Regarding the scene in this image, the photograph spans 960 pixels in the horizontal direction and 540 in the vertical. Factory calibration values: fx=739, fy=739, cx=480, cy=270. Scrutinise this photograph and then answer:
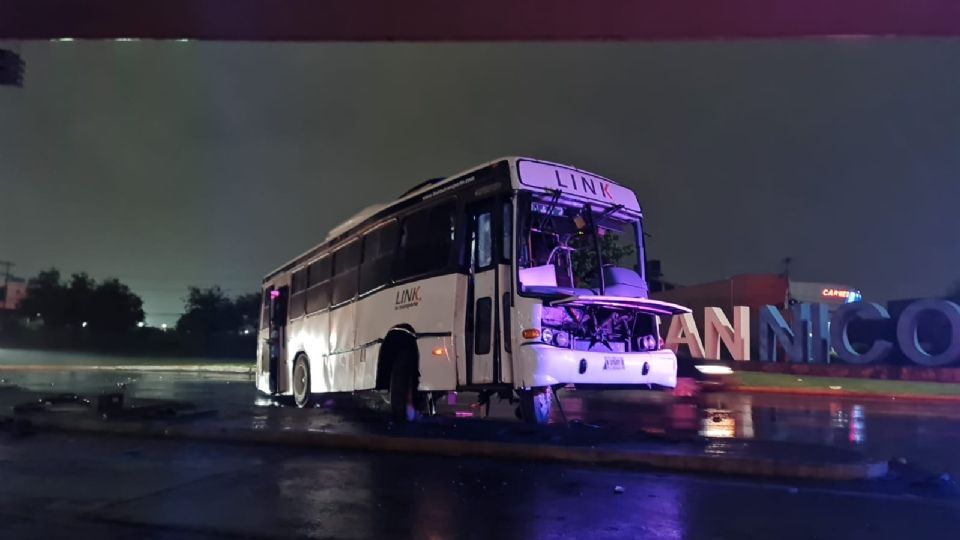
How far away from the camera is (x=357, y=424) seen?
440 inches

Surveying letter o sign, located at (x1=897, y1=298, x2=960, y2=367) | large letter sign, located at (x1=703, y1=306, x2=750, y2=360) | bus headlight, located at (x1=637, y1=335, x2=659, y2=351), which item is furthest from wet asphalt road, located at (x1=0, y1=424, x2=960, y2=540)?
large letter sign, located at (x1=703, y1=306, x2=750, y2=360)

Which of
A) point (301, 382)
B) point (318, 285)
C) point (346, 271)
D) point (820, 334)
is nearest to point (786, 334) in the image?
point (820, 334)

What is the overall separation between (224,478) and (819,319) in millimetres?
26087

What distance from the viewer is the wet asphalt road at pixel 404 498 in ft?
18.3

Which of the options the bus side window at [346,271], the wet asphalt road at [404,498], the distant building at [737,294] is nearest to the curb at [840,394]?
the distant building at [737,294]

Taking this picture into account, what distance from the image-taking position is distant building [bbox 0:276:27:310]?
297 ft

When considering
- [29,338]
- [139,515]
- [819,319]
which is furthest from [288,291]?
[29,338]

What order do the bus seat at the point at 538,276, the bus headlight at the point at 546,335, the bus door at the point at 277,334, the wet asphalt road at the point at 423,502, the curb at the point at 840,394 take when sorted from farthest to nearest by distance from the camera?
the curb at the point at 840,394 < the bus door at the point at 277,334 < the bus seat at the point at 538,276 < the bus headlight at the point at 546,335 < the wet asphalt road at the point at 423,502

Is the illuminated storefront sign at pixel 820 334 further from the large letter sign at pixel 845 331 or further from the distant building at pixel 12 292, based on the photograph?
the distant building at pixel 12 292

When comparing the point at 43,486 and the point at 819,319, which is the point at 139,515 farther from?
the point at 819,319

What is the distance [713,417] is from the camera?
47.1 feet

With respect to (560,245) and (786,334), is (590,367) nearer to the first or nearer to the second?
(560,245)

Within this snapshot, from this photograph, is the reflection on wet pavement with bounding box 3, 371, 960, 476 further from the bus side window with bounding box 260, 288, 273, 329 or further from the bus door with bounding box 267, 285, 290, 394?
the bus side window with bounding box 260, 288, 273, 329

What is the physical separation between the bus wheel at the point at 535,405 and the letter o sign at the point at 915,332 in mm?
20635
